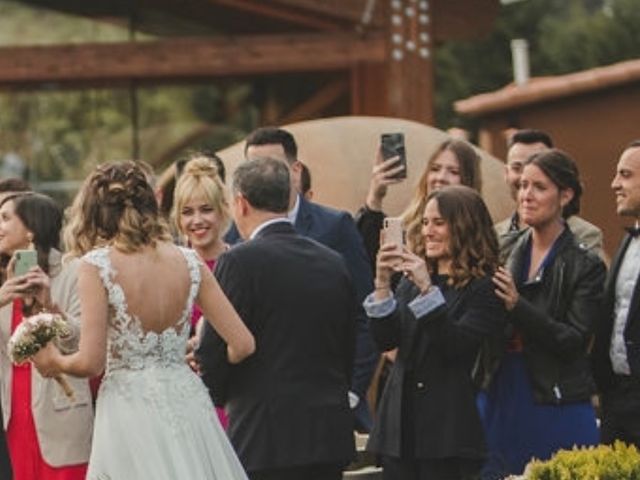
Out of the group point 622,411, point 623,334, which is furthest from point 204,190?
point 622,411

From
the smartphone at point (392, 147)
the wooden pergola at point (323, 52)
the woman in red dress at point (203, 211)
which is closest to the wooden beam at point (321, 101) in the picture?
the wooden pergola at point (323, 52)

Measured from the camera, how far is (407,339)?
9773 millimetres

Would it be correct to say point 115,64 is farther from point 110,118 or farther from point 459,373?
point 459,373

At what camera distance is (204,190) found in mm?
10789

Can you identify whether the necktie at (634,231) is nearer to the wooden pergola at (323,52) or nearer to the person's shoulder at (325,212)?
the person's shoulder at (325,212)

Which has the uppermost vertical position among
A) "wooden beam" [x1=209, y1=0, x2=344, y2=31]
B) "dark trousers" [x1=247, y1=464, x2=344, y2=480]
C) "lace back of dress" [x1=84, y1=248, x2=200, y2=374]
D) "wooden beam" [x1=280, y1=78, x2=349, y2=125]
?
"wooden beam" [x1=209, y1=0, x2=344, y2=31]

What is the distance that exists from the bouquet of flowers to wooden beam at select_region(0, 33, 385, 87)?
10739 millimetres

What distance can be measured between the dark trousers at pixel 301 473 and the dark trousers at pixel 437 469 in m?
0.48

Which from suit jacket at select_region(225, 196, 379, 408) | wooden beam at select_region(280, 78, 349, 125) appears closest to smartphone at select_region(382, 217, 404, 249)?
suit jacket at select_region(225, 196, 379, 408)

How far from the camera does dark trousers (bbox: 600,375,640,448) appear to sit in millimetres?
10117

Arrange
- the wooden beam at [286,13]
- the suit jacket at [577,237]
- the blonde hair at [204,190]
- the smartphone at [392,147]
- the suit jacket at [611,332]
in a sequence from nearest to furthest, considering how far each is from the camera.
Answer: the suit jacket at [611,332]
the suit jacket at [577,237]
the blonde hair at [204,190]
the smartphone at [392,147]
the wooden beam at [286,13]

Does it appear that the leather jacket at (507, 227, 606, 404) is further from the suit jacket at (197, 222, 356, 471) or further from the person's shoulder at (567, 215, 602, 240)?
the suit jacket at (197, 222, 356, 471)

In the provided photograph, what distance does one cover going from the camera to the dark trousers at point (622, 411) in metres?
10.1

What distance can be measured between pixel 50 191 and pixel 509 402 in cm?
1194
